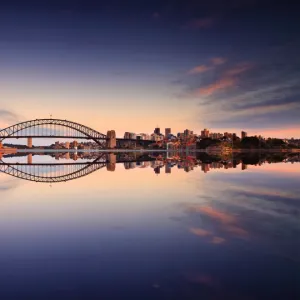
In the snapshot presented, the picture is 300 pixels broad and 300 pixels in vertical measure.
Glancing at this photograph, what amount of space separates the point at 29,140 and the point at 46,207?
15687cm

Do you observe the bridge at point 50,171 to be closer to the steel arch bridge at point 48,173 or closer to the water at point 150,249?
the steel arch bridge at point 48,173

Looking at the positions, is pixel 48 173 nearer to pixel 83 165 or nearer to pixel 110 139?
pixel 83 165

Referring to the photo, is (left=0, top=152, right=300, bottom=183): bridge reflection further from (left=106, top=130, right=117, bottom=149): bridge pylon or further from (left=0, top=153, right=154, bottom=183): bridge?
(left=106, top=130, right=117, bottom=149): bridge pylon

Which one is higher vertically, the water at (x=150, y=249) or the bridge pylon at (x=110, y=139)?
the bridge pylon at (x=110, y=139)

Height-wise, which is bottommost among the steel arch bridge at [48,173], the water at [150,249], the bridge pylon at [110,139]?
the water at [150,249]

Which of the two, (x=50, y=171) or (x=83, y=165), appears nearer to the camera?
(x=50, y=171)

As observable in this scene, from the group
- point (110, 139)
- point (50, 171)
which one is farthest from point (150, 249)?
point (110, 139)

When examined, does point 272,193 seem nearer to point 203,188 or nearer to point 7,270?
point 203,188

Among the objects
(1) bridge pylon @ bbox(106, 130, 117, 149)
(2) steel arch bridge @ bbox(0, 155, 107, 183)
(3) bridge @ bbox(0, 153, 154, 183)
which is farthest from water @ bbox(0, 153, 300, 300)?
(1) bridge pylon @ bbox(106, 130, 117, 149)

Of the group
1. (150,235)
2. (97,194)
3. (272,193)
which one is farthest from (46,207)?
(272,193)

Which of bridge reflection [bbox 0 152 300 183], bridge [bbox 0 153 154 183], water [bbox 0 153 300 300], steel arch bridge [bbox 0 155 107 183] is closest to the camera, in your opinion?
water [bbox 0 153 300 300]

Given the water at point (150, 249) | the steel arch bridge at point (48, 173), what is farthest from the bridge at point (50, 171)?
the water at point (150, 249)

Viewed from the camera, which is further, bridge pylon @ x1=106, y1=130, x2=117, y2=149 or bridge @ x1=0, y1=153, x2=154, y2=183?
bridge pylon @ x1=106, y1=130, x2=117, y2=149

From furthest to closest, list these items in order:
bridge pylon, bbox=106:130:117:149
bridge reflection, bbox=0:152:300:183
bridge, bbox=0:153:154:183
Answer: bridge pylon, bbox=106:130:117:149 → bridge reflection, bbox=0:152:300:183 → bridge, bbox=0:153:154:183
